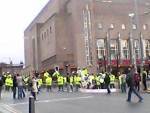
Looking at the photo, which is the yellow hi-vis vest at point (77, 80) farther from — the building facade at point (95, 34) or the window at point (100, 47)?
the window at point (100, 47)

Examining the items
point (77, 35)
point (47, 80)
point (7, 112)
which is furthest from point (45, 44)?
point (7, 112)

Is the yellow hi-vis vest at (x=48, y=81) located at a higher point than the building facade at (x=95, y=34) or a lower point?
lower

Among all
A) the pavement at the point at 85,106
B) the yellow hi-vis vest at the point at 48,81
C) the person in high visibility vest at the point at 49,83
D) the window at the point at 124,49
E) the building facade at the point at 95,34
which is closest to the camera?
the pavement at the point at 85,106

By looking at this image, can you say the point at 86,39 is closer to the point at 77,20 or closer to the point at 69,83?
the point at 77,20

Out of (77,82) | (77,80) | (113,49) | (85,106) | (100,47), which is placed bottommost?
(85,106)

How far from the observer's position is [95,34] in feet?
312

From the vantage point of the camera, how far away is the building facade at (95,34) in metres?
93.2

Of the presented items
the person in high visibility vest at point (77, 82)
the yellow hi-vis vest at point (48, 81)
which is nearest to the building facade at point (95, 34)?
the yellow hi-vis vest at point (48, 81)

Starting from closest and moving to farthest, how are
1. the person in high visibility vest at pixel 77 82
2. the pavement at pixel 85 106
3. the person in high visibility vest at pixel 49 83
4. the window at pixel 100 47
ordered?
the pavement at pixel 85 106
the person in high visibility vest at pixel 77 82
the person in high visibility vest at pixel 49 83
the window at pixel 100 47

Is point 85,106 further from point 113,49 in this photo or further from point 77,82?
point 113,49

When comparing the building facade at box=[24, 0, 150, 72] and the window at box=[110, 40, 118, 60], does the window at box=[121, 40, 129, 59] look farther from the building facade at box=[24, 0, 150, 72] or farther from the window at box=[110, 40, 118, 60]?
the window at box=[110, 40, 118, 60]

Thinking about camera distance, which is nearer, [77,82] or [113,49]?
[77,82]

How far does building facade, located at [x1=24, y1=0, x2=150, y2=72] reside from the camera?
93.2 m

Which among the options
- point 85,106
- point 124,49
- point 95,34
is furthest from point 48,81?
point 124,49
